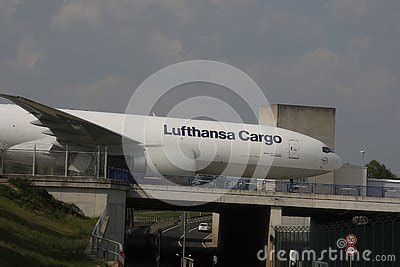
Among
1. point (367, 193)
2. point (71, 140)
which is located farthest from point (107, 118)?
point (367, 193)

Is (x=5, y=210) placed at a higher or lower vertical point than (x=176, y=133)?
lower

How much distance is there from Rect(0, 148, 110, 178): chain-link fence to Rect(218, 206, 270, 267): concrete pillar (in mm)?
11831

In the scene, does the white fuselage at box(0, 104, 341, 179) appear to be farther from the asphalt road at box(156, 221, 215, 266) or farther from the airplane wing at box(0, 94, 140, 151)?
the asphalt road at box(156, 221, 215, 266)

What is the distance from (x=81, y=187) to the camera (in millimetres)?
38500

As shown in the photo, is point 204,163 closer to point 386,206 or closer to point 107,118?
point 107,118

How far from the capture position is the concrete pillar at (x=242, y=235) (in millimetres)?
48975

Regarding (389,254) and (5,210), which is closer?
(389,254)

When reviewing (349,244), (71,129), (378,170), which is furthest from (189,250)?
(378,170)

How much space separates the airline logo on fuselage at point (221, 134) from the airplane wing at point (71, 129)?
253 centimetres

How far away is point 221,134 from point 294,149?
5.42 m

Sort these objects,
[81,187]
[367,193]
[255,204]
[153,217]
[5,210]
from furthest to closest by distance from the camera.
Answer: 1. [153,217]
2. [367,193]
3. [255,204]
4. [81,187]
5. [5,210]

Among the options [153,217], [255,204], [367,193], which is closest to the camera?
[255,204]

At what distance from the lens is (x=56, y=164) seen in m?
39.8

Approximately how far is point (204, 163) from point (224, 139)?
199 cm
